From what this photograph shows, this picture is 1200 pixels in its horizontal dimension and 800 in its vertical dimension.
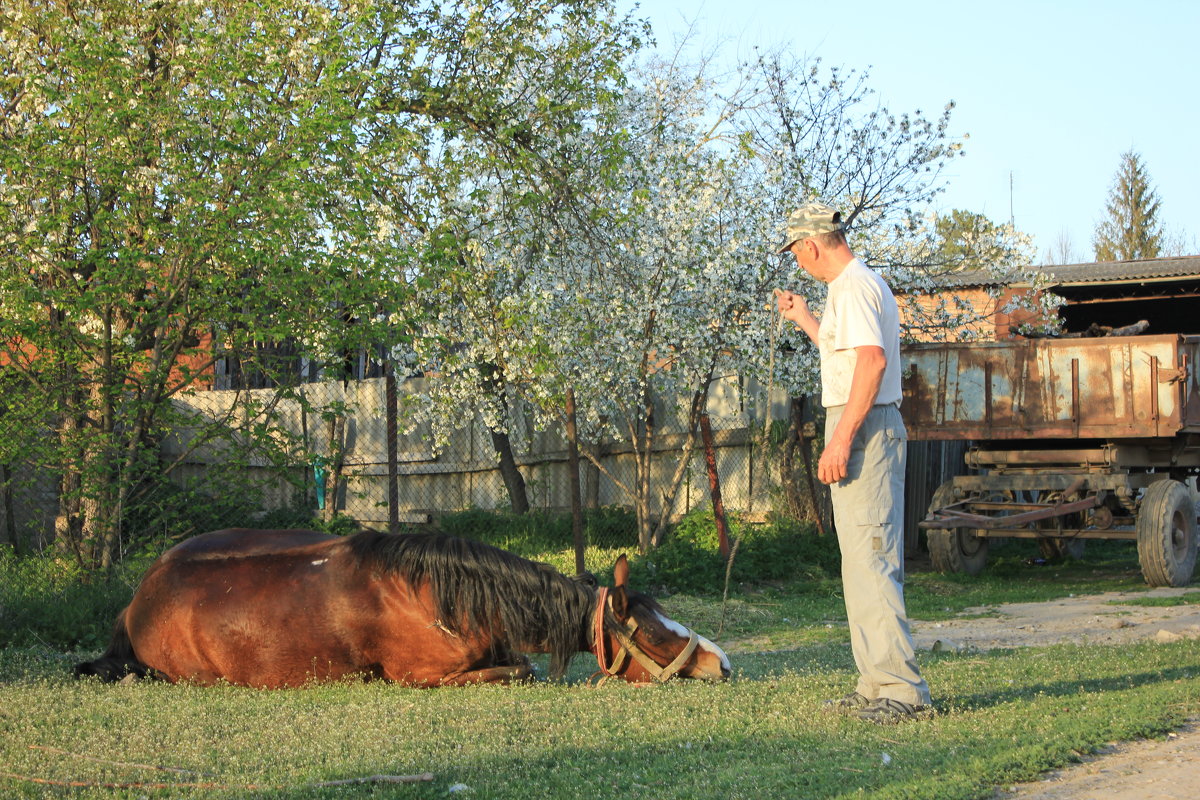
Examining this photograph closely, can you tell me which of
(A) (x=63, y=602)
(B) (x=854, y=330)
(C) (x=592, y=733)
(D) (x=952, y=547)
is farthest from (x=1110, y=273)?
(C) (x=592, y=733)

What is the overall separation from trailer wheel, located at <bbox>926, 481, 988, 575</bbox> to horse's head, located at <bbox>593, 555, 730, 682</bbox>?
740 centimetres

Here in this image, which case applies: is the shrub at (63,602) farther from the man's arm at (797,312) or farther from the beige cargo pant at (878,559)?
the beige cargo pant at (878,559)

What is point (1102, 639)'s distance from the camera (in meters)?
7.61

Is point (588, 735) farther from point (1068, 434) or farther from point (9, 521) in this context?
point (1068, 434)

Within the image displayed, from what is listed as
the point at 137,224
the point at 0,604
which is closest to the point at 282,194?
the point at 137,224

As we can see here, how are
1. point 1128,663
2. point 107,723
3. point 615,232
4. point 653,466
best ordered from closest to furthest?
point 107,723 < point 1128,663 < point 615,232 < point 653,466

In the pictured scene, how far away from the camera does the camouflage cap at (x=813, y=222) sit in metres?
4.29

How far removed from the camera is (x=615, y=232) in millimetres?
10734

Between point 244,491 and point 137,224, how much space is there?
2.02m

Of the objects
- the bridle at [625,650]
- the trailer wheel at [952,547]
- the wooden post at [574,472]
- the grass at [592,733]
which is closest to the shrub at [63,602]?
the grass at [592,733]

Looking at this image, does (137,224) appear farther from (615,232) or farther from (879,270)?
(879,270)

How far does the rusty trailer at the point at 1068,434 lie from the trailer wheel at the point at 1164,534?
13mm

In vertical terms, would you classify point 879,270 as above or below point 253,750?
above

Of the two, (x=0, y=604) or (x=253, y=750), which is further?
(x=0, y=604)
